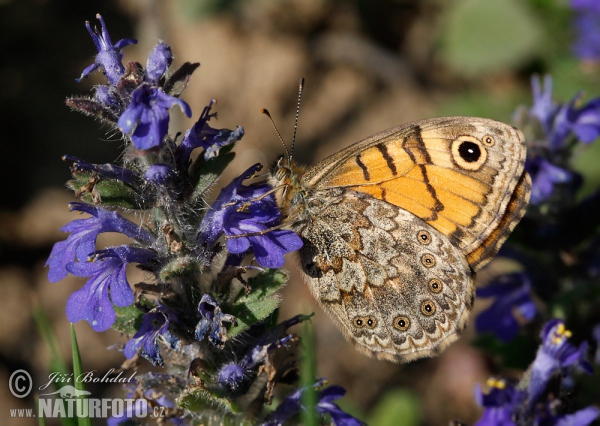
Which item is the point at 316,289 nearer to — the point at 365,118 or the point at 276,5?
the point at 365,118

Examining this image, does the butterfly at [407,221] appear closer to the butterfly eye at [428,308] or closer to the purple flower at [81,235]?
the butterfly eye at [428,308]

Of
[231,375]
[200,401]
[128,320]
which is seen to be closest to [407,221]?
[231,375]

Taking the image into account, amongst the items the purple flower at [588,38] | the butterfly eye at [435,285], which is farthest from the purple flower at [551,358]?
the purple flower at [588,38]


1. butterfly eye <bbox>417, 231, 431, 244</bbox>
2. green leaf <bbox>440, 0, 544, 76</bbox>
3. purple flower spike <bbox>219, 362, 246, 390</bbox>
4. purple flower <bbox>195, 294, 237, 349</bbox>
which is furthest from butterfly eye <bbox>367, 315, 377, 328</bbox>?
green leaf <bbox>440, 0, 544, 76</bbox>

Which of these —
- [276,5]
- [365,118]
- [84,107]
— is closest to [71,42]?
[276,5]

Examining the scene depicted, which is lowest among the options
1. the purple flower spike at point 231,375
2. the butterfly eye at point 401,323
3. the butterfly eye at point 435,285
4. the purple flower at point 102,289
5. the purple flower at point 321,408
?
the purple flower at point 321,408

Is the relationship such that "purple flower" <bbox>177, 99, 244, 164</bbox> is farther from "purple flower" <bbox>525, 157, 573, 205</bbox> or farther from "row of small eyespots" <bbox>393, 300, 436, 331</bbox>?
"purple flower" <bbox>525, 157, 573, 205</bbox>

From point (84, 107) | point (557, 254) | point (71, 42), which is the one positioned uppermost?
point (71, 42)
